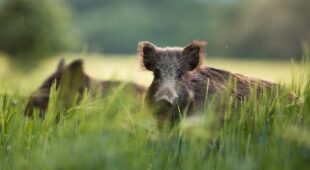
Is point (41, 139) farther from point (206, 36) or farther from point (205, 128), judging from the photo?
point (206, 36)

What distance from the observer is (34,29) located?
29.1m

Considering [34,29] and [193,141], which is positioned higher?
[34,29]

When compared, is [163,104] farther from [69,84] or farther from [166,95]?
[69,84]

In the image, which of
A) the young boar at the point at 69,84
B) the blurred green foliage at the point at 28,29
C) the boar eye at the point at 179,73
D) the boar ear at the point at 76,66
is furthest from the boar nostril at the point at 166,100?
the blurred green foliage at the point at 28,29

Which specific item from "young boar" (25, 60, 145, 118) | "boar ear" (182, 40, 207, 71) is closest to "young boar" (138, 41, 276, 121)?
"boar ear" (182, 40, 207, 71)

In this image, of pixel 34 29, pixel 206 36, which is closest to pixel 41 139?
pixel 34 29

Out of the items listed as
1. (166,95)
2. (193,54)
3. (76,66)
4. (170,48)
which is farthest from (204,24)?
(166,95)

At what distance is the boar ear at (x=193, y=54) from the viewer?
6.91 metres

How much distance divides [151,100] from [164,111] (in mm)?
256

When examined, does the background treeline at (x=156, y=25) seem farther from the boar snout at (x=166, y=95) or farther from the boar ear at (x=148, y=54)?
the boar snout at (x=166, y=95)

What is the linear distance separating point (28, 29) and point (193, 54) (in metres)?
22.6

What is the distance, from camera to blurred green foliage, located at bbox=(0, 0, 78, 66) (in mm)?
28859

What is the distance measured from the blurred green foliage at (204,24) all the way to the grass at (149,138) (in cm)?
4744

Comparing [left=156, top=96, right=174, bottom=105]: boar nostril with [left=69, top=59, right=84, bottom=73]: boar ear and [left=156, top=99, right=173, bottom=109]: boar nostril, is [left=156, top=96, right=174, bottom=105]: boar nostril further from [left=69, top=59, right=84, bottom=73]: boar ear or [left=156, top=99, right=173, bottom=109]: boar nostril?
[left=69, top=59, right=84, bottom=73]: boar ear
